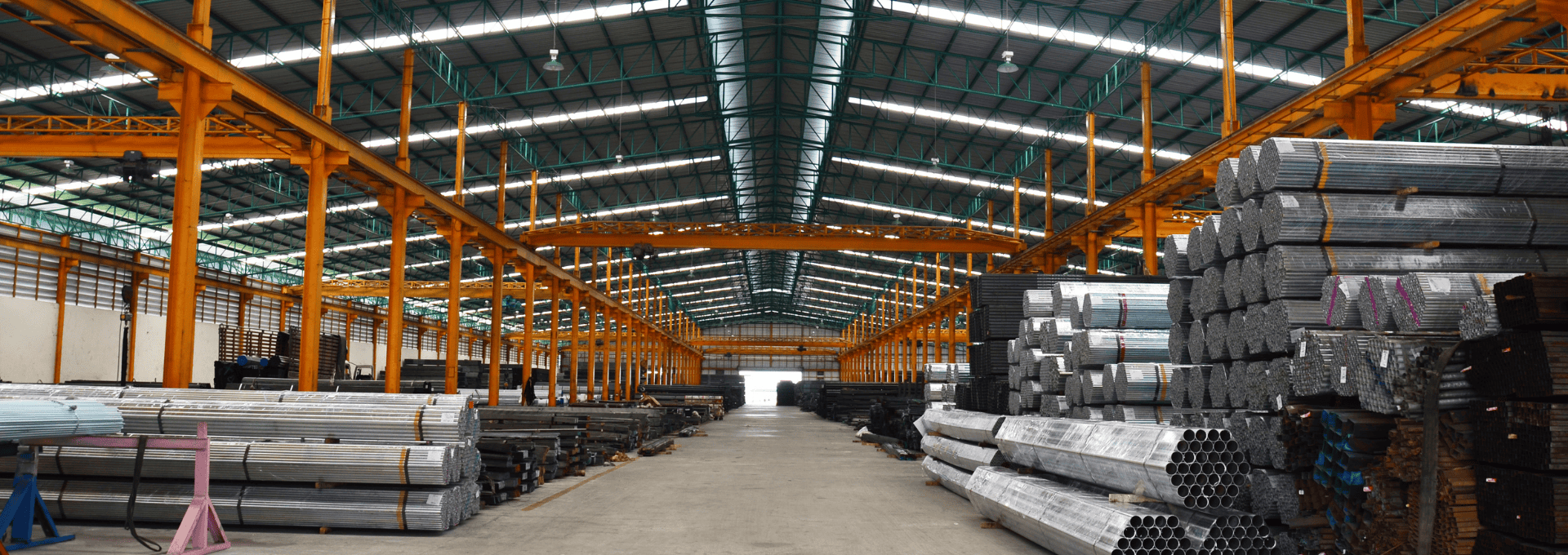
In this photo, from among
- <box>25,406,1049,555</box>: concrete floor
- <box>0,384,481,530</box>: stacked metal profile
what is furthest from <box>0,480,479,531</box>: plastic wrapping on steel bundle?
<box>25,406,1049,555</box>: concrete floor

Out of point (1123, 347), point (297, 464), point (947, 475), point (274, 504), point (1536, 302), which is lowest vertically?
point (947, 475)

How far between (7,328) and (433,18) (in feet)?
41.0

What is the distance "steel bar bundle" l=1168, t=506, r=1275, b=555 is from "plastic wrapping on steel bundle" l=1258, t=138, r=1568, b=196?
92.5 inches

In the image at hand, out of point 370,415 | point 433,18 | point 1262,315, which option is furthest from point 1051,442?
point 433,18

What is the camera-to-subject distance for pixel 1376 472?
5.07 m

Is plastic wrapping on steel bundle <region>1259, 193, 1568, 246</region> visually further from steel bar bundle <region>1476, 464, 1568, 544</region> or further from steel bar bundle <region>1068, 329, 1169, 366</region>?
steel bar bundle <region>1068, 329, 1169, 366</region>

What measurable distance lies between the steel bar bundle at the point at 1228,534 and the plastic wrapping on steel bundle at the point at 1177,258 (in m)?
2.85

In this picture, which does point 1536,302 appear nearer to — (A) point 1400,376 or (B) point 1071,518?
(A) point 1400,376

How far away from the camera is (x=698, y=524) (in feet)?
28.8

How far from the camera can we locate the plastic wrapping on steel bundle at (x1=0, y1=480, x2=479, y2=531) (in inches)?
308

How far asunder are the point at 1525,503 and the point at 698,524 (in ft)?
20.5

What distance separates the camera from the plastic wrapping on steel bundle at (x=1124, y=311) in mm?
9516

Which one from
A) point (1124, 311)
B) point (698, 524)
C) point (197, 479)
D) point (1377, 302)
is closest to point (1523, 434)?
point (1377, 302)

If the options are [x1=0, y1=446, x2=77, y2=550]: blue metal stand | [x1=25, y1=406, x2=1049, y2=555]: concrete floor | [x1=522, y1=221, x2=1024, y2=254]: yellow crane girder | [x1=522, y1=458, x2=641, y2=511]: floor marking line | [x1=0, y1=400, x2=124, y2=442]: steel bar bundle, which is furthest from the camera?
[x1=522, y1=221, x2=1024, y2=254]: yellow crane girder
